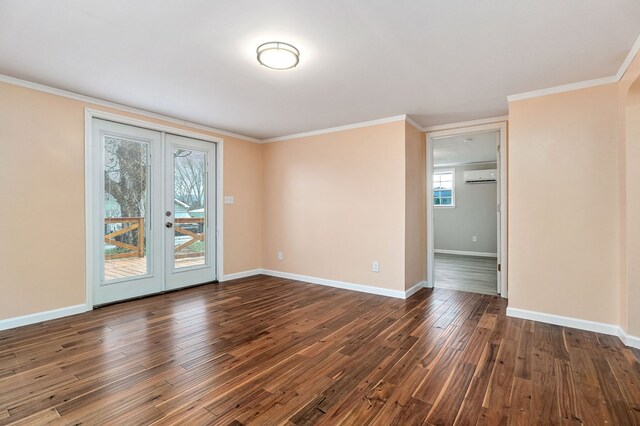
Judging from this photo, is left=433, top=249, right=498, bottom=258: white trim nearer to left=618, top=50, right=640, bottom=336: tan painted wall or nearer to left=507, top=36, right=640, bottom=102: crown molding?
left=618, top=50, right=640, bottom=336: tan painted wall

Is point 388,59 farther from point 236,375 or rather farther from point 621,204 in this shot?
point 236,375

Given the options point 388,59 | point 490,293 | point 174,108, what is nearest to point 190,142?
point 174,108

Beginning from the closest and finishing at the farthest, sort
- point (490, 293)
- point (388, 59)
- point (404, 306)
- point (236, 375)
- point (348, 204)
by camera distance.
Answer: point (236, 375) → point (388, 59) → point (404, 306) → point (490, 293) → point (348, 204)

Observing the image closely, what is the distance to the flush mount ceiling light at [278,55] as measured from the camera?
235 cm

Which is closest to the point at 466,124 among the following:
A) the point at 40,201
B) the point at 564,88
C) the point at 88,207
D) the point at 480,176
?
the point at 564,88

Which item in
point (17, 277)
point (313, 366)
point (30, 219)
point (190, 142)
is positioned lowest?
point (313, 366)

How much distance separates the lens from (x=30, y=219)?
10.3 ft

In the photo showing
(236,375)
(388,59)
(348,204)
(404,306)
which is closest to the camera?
(236,375)

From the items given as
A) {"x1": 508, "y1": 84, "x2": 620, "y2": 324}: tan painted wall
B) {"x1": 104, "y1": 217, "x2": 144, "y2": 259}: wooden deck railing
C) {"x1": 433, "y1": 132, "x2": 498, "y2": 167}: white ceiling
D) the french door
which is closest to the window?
{"x1": 433, "y1": 132, "x2": 498, "y2": 167}: white ceiling

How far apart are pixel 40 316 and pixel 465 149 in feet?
23.1

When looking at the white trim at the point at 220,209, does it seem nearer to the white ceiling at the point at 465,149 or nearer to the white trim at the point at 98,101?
the white trim at the point at 98,101

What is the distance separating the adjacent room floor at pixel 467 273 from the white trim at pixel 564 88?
2.61 m

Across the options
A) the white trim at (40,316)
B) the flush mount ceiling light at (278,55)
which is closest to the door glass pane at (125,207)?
the white trim at (40,316)

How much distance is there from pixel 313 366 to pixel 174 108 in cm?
342
